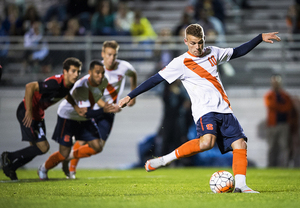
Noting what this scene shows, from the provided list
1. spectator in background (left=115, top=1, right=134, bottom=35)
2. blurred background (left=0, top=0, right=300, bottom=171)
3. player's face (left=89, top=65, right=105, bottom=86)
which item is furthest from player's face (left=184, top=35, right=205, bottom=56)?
spectator in background (left=115, top=1, right=134, bottom=35)

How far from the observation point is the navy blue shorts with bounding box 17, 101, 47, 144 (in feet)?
24.5

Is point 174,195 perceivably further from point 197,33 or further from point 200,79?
point 197,33

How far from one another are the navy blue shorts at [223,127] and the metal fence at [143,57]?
622 centimetres

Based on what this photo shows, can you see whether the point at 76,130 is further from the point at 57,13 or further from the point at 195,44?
the point at 57,13

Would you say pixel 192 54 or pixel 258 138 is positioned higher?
pixel 192 54

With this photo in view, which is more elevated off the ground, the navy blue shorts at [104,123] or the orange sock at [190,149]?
the orange sock at [190,149]

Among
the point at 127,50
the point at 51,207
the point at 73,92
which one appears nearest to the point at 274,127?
the point at 127,50

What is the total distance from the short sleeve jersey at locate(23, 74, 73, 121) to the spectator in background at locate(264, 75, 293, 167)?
6.28 metres

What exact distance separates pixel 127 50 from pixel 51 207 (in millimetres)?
8252

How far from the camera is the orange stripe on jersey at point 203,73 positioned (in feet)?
18.6

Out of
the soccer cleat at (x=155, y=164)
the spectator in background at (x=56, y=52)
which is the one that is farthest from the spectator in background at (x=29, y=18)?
the soccer cleat at (x=155, y=164)

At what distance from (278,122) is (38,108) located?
22.2 feet

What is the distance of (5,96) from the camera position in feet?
39.3

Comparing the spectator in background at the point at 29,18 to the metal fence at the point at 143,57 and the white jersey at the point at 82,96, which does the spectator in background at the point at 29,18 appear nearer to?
the metal fence at the point at 143,57
